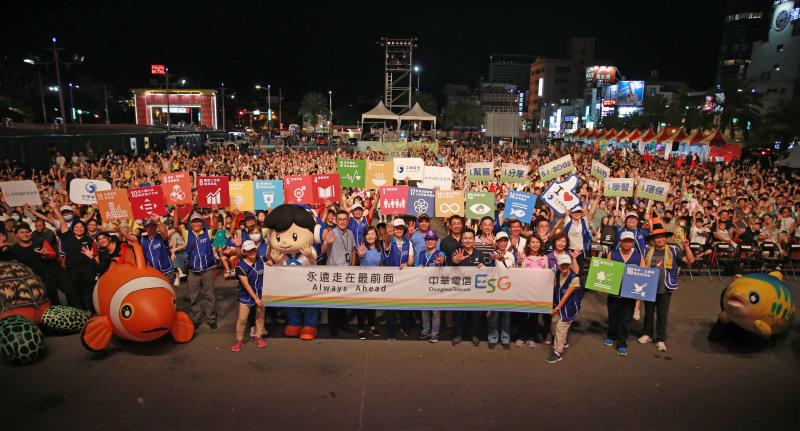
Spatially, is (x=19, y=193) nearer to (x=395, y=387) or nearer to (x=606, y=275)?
(x=395, y=387)

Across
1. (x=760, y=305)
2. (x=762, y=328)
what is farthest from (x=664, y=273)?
(x=762, y=328)

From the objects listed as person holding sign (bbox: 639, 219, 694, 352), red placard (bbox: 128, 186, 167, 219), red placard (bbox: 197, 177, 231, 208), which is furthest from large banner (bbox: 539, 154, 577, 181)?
red placard (bbox: 128, 186, 167, 219)

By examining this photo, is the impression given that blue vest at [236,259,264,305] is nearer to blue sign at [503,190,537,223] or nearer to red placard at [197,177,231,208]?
red placard at [197,177,231,208]

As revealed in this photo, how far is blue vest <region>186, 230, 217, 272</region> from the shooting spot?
25.1ft

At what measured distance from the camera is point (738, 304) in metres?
6.79

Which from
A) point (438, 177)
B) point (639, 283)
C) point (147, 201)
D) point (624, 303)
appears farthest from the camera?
point (438, 177)

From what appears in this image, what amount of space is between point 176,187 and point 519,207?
6780 millimetres

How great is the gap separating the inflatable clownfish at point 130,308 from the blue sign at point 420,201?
4589 mm

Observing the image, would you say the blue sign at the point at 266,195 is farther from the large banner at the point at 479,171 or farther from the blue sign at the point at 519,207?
the large banner at the point at 479,171

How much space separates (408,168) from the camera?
1324 cm

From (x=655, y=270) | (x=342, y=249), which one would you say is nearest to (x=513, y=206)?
(x=655, y=270)

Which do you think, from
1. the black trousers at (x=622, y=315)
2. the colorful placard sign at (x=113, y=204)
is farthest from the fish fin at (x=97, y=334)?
the black trousers at (x=622, y=315)

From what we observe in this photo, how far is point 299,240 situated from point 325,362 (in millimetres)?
1794

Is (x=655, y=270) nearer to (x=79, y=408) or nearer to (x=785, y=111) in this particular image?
(x=79, y=408)
